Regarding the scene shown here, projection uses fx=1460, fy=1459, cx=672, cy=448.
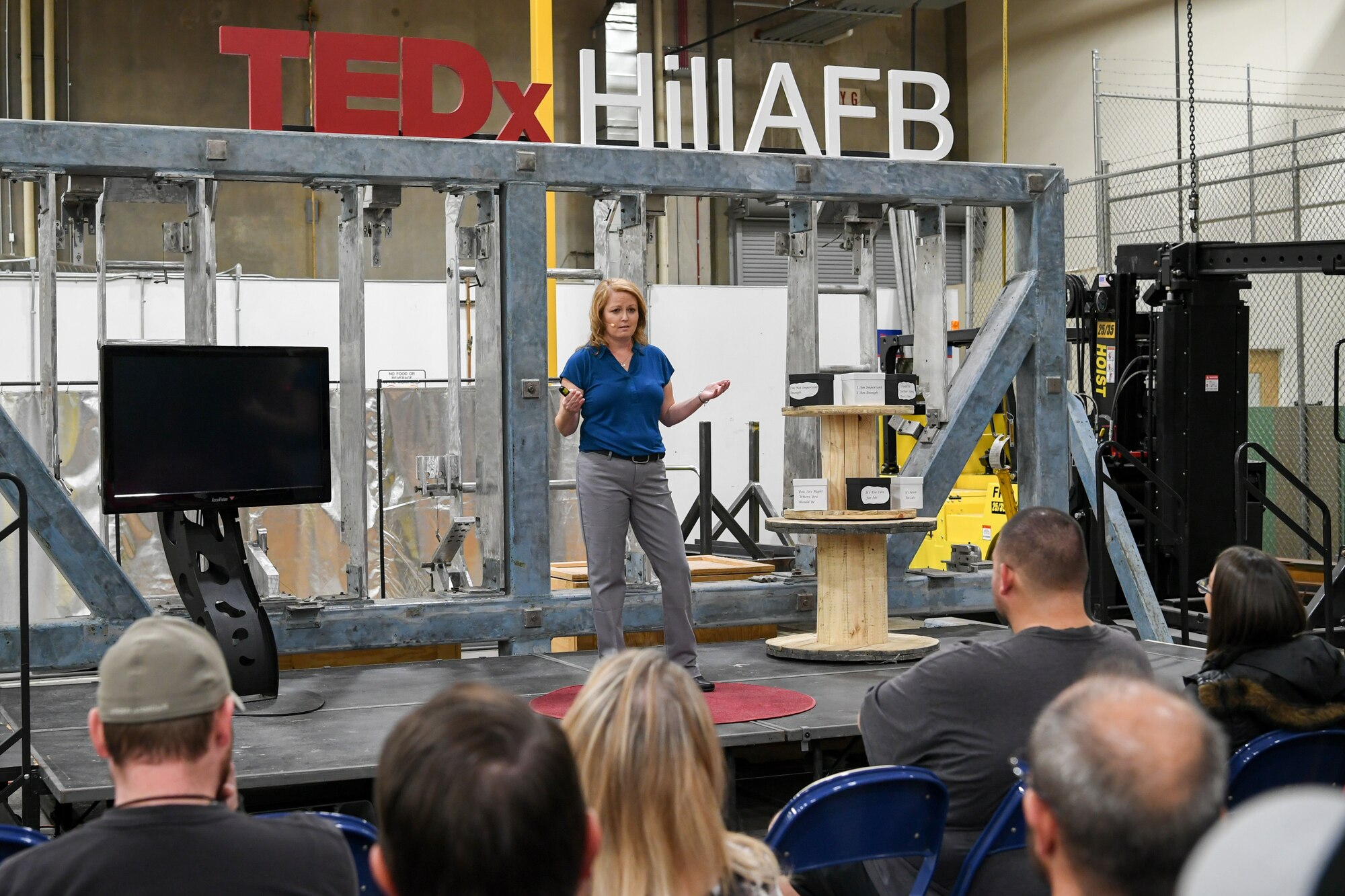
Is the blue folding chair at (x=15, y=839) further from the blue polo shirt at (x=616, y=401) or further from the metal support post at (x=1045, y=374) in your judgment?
the metal support post at (x=1045, y=374)

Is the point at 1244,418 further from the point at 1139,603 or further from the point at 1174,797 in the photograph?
the point at 1174,797

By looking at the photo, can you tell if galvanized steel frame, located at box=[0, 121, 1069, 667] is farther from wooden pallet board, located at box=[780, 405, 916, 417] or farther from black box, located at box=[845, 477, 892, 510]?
wooden pallet board, located at box=[780, 405, 916, 417]

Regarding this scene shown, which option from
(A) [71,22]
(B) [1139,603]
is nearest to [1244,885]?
(B) [1139,603]

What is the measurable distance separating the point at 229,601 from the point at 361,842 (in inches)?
123

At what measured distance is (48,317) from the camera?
653 cm

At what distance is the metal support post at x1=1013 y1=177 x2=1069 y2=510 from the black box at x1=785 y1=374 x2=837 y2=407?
194 cm

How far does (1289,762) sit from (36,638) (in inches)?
201

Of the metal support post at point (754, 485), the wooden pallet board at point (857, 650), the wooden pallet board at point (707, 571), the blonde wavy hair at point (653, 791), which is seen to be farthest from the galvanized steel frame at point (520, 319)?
the blonde wavy hair at point (653, 791)

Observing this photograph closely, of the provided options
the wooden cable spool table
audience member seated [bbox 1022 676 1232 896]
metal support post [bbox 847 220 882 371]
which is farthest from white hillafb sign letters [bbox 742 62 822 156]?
audience member seated [bbox 1022 676 1232 896]

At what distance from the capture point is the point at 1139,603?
7918mm

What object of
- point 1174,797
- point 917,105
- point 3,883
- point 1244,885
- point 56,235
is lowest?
point 3,883

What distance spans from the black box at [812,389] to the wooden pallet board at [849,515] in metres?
0.51

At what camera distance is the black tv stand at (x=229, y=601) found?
577 cm

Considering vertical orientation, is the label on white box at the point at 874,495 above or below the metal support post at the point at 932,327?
below
